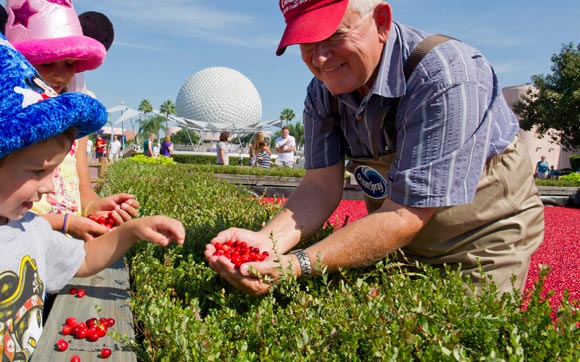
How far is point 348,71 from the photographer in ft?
8.71

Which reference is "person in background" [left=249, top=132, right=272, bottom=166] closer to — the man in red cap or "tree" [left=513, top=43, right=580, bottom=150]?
the man in red cap

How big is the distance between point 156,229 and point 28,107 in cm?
87

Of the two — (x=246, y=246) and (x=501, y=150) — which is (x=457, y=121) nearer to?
(x=501, y=150)

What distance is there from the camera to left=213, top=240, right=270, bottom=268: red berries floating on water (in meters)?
2.39

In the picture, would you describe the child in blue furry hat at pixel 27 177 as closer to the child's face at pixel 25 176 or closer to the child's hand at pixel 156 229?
the child's face at pixel 25 176

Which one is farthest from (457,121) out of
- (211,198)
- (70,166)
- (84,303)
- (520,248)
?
(211,198)

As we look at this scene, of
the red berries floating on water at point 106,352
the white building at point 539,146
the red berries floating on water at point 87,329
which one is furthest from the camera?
the white building at point 539,146

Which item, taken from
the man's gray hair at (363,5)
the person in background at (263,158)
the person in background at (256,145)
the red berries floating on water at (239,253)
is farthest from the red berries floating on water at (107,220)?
the person in background at (263,158)

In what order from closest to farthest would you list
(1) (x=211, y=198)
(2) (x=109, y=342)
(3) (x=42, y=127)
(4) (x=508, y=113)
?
(3) (x=42, y=127)
(2) (x=109, y=342)
(4) (x=508, y=113)
(1) (x=211, y=198)

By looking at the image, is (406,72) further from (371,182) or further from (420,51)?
(371,182)

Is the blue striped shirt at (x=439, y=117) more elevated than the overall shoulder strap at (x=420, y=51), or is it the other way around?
the overall shoulder strap at (x=420, y=51)

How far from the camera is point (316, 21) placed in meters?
2.48

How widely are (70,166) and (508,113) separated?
265cm

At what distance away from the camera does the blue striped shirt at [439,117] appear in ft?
7.90
